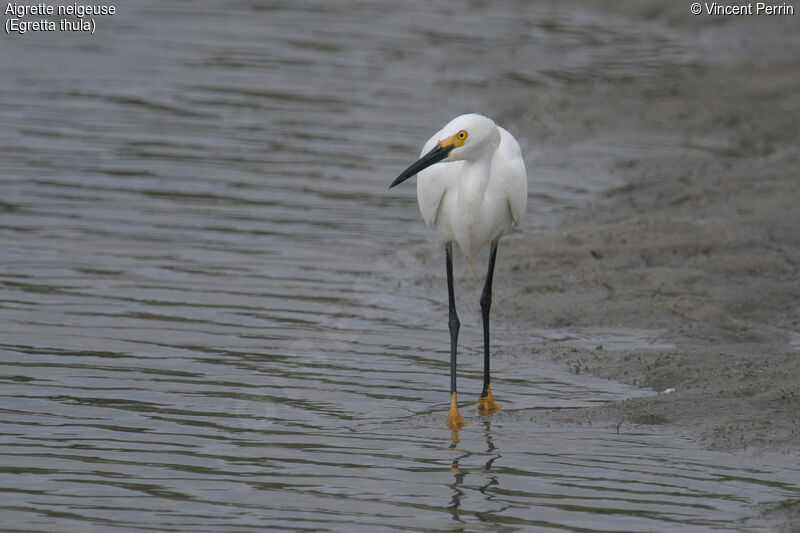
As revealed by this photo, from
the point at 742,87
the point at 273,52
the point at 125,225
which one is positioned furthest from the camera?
the point at 273,52

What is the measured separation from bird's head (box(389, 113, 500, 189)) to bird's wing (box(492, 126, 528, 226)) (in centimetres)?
22

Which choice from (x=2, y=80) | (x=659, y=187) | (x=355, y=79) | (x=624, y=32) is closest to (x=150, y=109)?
(x=2, y=80)

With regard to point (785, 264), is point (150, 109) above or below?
above

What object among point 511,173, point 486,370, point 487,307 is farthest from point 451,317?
point 511,173

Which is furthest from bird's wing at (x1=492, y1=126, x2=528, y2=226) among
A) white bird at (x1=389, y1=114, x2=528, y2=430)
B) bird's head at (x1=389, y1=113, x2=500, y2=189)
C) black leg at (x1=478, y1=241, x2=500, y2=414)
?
black leg at (x1=478, y1=241, x2=500, y2=414)

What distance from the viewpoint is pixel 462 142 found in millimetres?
6387

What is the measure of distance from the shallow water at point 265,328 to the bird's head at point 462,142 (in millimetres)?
1290

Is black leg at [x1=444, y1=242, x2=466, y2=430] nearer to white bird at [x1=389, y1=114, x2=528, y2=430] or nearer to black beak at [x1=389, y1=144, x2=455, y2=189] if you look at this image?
white bird at [x1=389, y1=114, x2=528, y2=430]

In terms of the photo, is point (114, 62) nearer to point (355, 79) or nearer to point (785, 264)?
point (355, 79)

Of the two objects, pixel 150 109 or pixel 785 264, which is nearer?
pixel 785 264

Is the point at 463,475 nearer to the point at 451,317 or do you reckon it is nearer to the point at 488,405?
the point at 488,405

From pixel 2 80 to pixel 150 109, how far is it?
6.43 feet

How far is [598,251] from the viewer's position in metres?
9.02

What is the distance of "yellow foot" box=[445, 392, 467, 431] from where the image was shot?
624 centimetres
